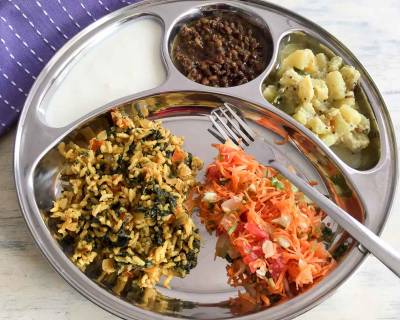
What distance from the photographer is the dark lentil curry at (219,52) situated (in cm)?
229

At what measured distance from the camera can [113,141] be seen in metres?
2.03

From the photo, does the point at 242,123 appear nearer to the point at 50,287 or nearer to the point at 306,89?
the point at 306,89

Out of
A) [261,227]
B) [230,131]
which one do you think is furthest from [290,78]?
[261,227]

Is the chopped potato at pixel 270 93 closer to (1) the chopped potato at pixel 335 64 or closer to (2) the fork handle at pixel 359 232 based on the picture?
(1) the chopped potato at pixel 335 64

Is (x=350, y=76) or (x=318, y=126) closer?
(x=318, y=126)

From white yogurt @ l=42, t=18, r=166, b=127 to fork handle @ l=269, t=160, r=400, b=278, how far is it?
2.60 ft

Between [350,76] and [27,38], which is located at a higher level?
[27,38]

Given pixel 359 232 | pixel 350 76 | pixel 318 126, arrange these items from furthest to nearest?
pixel 350 76
pixel 318 126
pixel 359 232

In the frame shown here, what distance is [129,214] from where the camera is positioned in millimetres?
1866

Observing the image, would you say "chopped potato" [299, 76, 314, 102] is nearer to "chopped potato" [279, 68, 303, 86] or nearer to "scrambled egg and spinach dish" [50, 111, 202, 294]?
"chopped potato" [279, 68, 303, 86]

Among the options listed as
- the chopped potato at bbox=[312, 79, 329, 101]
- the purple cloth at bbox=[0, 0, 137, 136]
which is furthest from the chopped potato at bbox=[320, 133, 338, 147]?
the purple cloth at bbox=[0, 0, 137, 136]

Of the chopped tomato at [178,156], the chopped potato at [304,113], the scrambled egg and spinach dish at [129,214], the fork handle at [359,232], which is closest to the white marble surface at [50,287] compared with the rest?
the scrambled egg and spinach dish at [129,214]

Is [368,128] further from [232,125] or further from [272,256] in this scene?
[272,256]

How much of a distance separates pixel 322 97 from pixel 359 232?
624 mm
